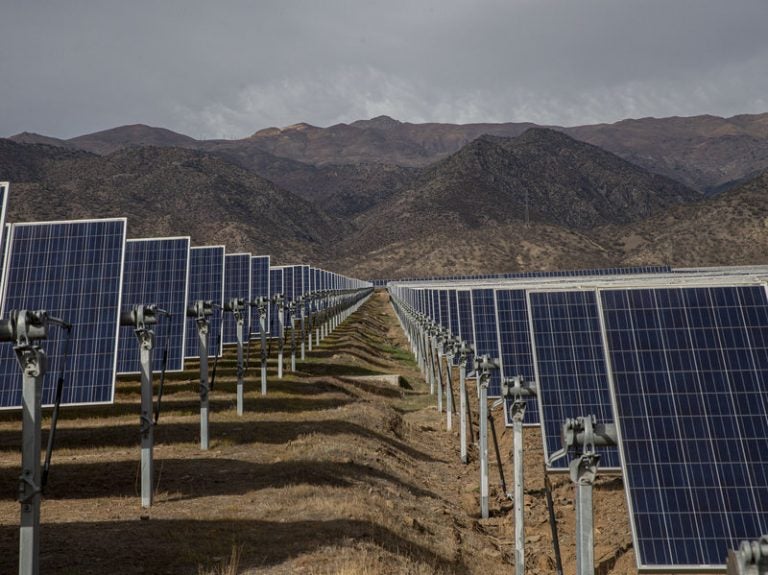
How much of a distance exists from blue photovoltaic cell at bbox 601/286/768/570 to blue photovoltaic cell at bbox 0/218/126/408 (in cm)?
1345

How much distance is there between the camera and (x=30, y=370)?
8.48 metres

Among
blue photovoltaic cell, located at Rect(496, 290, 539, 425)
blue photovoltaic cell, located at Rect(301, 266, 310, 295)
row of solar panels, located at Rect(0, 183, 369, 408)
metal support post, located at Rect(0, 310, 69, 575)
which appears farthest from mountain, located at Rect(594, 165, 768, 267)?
metal support post, located at Rect(0, 310, 69, 575)

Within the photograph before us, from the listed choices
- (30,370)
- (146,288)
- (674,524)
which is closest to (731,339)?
(674,524)

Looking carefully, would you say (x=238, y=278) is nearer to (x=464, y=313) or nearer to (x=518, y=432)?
(x=464, y=313)

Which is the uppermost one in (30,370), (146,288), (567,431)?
(146,288)

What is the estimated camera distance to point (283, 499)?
1545 centimetres

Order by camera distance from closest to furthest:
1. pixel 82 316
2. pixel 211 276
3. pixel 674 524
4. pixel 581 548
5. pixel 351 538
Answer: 1. pixel 581 548
2. pixel 674 524
3. pixel 351 538
4. pixel 82 316
5. pixel 211 276

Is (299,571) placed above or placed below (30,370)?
below

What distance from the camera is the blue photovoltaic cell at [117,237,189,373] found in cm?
2797

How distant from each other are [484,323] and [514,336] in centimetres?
703

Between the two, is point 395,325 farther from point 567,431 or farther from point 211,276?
point 567,431

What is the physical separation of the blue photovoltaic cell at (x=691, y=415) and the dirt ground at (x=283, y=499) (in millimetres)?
3140

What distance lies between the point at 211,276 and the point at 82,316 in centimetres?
2029

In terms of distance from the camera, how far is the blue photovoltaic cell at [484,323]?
101 ft
